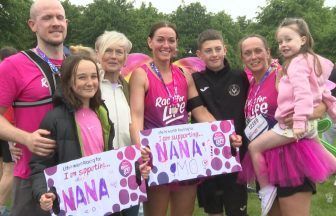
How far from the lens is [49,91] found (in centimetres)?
343

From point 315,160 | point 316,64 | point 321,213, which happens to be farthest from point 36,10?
point 321,213

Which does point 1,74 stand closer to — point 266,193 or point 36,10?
point 36,10

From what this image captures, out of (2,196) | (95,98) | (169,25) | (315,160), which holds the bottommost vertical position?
(2,196)

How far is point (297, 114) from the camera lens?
368 centimetres

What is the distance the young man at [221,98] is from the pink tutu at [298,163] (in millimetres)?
623

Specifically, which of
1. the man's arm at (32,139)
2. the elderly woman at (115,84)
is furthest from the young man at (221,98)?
Answer: the man's arm at (32,139)

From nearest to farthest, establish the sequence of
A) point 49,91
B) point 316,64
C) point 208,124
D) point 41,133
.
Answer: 1. point 41,133
2. point 49,91
3. point 316,64
4. point 208,124

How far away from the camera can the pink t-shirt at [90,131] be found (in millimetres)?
3377

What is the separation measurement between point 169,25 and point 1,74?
70.8 inches

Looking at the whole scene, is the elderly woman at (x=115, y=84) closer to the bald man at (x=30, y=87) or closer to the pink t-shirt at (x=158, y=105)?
the pink t-shirt at (x=158, y=105)

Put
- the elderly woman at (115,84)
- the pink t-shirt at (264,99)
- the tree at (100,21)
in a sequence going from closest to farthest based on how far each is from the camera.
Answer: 1. the elderly woman at (115,84)
2. the pink t-shirt at (264,99)
3. the tree at (100,21)

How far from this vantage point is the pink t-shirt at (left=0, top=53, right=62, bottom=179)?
3.35 metres

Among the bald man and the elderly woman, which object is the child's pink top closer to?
the elderly woman

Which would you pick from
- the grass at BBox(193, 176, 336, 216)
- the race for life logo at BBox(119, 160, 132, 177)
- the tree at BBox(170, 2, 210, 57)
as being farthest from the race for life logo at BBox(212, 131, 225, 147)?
the tree at BBox(170, 2, 210, 57)
